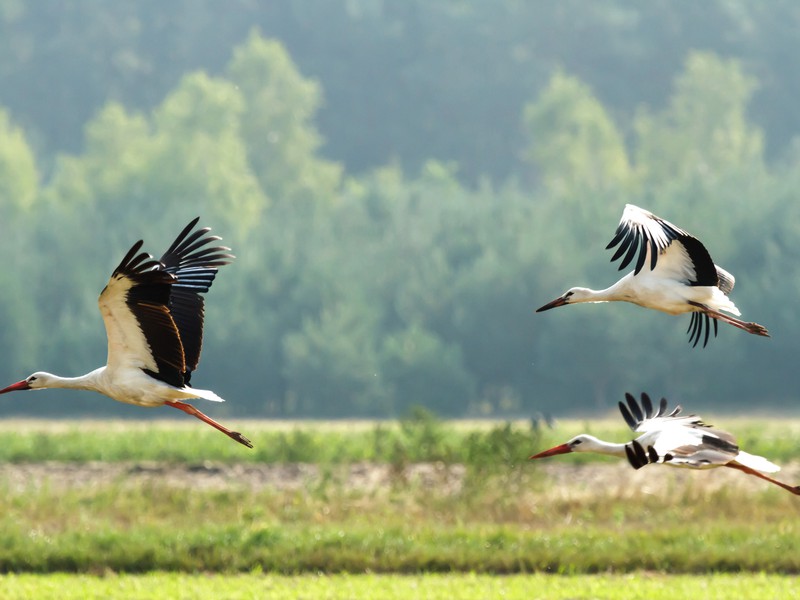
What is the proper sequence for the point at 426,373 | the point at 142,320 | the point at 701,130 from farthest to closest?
the point at 701,130 < the point at 426,373 < the point at 142,320

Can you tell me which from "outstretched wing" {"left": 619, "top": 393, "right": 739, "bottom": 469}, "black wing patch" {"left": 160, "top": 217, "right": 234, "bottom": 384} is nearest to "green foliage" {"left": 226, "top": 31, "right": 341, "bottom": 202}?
"black wing patch" {"left": 160, "top": 217, "right": 234, "bottom": 384}

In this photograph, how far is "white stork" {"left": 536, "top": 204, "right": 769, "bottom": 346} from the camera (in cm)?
920

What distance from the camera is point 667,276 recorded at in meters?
9.51

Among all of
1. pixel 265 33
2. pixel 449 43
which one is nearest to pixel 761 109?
pixel 449 43

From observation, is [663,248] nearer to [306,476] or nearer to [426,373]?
[306,476]

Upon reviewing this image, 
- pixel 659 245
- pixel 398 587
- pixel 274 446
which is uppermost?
pixel 659 245

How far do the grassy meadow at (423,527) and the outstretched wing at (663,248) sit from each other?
4.80 m

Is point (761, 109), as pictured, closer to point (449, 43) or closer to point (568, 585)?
point (449, 43)

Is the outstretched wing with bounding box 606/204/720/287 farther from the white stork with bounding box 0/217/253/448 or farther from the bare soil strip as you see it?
the bare soil strip

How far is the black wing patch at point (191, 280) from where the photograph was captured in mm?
10555

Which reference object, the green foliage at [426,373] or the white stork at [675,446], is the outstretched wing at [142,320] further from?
the green foliage at [426,373]

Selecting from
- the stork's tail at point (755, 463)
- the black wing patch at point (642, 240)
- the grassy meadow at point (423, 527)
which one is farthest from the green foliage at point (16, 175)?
the stork's tail at point (755, 463)

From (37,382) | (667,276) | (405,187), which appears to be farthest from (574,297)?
(405,187)

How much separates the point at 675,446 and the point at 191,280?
3.99 m
